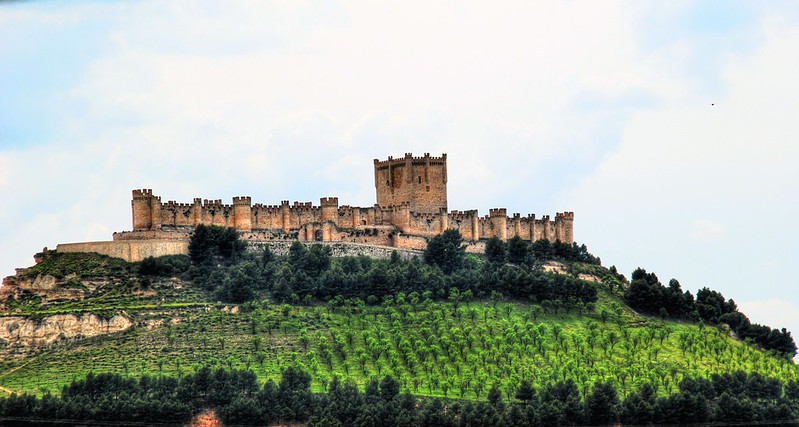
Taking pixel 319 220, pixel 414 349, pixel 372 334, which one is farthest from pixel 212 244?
pixel 414 349

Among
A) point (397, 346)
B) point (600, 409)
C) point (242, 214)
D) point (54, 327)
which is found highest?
point (242, 214)

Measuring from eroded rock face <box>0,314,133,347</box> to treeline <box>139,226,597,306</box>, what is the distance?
18.8ft

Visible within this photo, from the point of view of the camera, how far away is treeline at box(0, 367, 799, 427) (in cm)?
7244

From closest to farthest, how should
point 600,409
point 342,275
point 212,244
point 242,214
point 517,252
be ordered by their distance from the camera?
point 600,409 → point 342,275 → point 212,244 → point 242,214 → point 517,252

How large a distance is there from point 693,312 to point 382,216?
1892 centimetres

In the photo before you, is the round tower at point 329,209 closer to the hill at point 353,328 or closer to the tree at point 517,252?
the hill at point 353,328

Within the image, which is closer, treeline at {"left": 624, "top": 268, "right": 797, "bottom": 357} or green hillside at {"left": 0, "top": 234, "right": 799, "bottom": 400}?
green hillside at {"left": 0, "top": 234, "right": 799, "bottom": 400}

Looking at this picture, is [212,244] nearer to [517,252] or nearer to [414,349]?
[414,349]

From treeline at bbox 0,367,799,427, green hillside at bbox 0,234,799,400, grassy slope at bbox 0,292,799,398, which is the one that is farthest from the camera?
green hillside at bbox 0,234,799,400

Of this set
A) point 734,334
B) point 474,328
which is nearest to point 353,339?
point 474,328

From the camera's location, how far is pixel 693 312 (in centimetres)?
9456

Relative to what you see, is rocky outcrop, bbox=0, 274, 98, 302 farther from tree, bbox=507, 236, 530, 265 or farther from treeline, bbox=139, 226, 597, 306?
tree, bbox=507, 236, 530, 265

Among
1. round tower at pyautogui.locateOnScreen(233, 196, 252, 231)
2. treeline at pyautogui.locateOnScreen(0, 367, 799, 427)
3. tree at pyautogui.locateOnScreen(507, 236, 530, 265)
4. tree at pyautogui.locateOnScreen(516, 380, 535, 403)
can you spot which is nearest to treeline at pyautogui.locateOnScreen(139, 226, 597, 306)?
tree at pyautogui.locateOnScreen(507, 236, 530, 265)

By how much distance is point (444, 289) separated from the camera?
90.9 m
